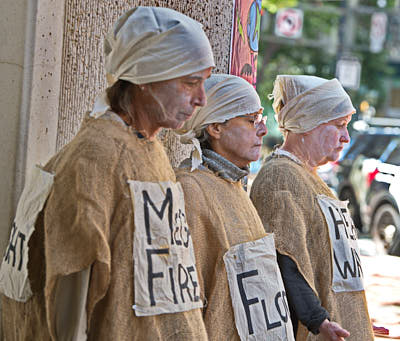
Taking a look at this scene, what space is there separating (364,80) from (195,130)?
27.1 m

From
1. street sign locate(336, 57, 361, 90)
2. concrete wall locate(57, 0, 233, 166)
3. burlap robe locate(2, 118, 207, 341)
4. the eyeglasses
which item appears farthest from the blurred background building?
burlap robe locate(2, 118, 207, 341)

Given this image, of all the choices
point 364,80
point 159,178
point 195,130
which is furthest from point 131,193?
point 364,80

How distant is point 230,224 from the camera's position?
3.30 meters

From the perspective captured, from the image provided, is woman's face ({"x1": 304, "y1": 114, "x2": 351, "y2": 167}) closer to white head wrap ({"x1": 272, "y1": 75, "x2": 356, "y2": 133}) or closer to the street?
white head wrap ({"x1": 272, "y1": 75, "x2": 356, "y2": 133})

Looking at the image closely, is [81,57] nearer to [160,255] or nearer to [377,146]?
[160,255]

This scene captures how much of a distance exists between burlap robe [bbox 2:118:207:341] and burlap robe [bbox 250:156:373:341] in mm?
1059

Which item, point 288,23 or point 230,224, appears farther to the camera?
point 288,23

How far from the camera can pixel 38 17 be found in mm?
3504

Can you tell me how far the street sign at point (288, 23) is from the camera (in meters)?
27.7

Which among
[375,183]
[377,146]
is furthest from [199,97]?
[377,146]

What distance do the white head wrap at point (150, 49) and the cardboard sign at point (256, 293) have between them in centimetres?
91

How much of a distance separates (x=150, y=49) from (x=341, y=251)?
1.69 meters

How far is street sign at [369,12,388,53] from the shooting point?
31250mm

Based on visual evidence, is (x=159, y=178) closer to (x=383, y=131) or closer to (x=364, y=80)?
(x=383, y=131)
